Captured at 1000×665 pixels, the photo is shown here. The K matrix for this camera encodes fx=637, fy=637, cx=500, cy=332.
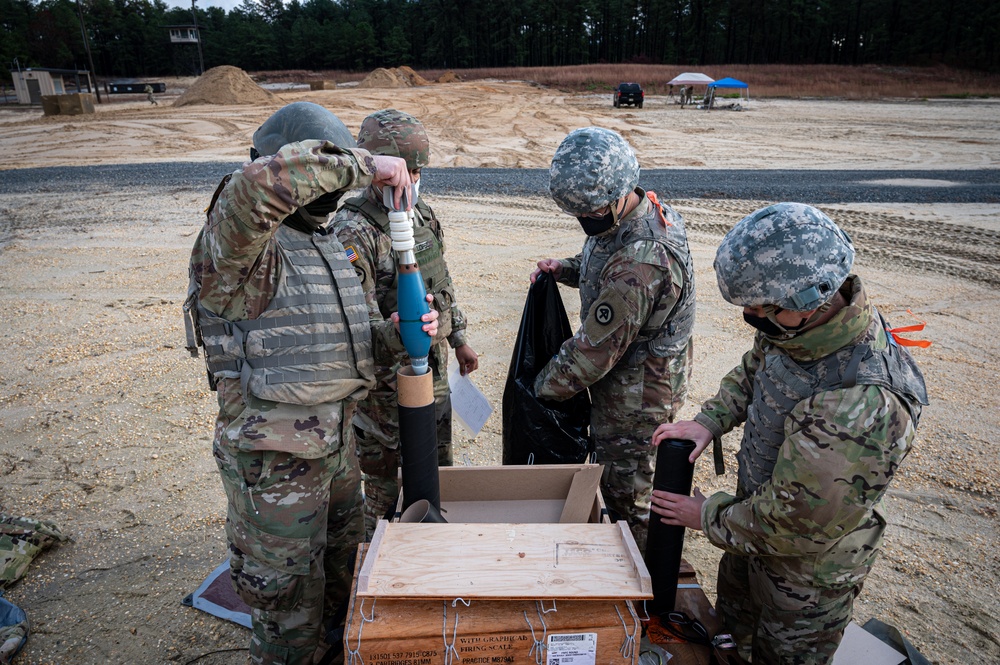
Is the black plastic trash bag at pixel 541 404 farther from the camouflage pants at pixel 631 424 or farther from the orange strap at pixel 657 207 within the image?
the orange strap at pixel 657 207

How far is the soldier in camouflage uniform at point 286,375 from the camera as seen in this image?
2275 mm

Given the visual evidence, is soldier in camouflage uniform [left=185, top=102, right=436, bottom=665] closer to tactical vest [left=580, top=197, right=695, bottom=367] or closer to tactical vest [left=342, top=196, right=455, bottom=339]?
tactical vest [left=342, top=196, right=455, bottom=339]

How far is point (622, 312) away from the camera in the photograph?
2875mm

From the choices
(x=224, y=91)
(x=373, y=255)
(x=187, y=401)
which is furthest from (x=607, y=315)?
(x=224, y=91)

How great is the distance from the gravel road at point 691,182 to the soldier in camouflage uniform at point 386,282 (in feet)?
30.8

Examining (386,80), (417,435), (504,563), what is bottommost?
(504,563)

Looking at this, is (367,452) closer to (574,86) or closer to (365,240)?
(365,240)

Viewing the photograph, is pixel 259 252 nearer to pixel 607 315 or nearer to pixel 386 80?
pixel 607 315

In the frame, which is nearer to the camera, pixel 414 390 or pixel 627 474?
pixel 414 390

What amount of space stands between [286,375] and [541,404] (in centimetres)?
139

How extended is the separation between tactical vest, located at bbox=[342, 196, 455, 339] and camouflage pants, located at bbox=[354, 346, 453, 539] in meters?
0.36

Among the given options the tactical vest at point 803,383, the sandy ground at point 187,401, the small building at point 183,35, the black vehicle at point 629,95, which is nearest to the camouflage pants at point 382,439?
the sandy ground at point 187,401

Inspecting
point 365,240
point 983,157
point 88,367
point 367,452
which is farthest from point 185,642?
point 983,157

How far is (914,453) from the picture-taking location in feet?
15.8
